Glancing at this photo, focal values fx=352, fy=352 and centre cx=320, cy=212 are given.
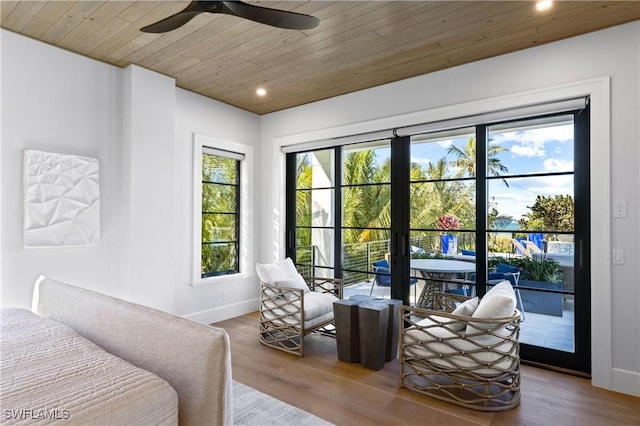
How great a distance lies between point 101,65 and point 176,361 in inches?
129

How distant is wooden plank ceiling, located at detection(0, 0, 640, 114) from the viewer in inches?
97.7

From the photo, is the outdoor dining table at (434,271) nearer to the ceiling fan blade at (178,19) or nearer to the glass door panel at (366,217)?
the glass door panel at (366,217)

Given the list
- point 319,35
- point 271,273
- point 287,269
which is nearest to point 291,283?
point 271,273

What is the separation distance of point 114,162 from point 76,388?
2858 millimetres

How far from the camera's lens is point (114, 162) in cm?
344

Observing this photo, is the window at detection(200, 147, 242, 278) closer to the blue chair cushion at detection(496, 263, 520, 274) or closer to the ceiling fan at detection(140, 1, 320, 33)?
the ceiling fan at detection(140, 1, 320, 33)

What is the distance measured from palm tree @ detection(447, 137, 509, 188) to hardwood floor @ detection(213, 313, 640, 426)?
175 centimetres

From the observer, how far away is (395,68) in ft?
11.4

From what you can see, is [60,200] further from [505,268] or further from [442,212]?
[505,268]

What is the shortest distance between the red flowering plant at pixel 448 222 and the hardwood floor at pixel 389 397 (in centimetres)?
138

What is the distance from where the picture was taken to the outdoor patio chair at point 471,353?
7.80 feet

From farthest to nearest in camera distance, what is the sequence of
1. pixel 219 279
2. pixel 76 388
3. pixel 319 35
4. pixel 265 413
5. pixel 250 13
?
pixel 219 279 → pixel 319 35 → pixel 265 413 → pixel 250 13 → pixel 76 388

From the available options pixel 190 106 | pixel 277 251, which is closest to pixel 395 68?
pixel 190 106

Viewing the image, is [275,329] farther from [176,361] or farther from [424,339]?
[176,361]
